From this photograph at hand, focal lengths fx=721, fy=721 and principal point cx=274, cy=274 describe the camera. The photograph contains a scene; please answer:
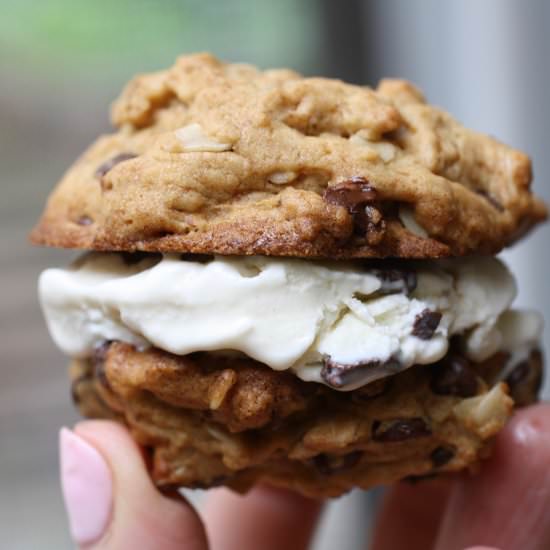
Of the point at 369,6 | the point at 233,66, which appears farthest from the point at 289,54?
the point at 233,66

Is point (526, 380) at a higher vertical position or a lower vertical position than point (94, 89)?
lower

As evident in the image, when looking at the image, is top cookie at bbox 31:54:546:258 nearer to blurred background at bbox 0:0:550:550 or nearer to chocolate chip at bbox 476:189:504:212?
chocolate chip at bbox 476:189:504:212

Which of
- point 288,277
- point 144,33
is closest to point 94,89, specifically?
point 144,33

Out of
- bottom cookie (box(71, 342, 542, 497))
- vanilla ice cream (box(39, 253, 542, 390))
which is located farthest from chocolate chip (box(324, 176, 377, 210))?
bottom cookie (box(71, 342, 542, 497))

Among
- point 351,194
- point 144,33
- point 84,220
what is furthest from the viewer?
point 144,33

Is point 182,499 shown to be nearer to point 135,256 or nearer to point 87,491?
point 87,491

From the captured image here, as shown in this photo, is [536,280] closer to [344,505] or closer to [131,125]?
[344,505]

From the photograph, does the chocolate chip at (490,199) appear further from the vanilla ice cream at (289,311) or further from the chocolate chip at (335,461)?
the chocolate chip at (335,461)
